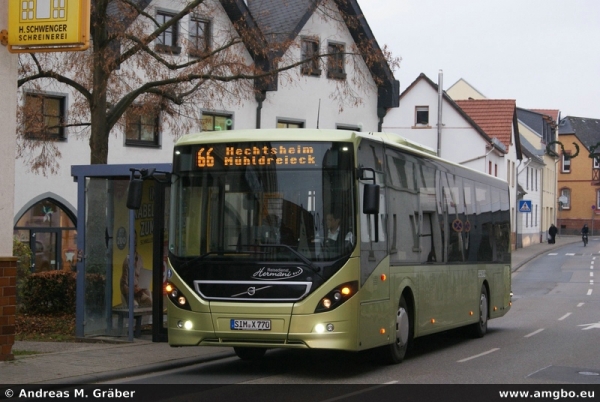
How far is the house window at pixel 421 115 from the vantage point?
61.0 meters

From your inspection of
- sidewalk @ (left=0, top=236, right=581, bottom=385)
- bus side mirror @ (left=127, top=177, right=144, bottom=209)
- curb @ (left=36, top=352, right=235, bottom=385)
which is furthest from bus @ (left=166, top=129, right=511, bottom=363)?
sidewalk @ (left=0, top=236, right=581, bottom=385)

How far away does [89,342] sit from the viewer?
16391 millimetres

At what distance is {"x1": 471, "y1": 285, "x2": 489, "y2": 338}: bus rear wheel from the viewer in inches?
765

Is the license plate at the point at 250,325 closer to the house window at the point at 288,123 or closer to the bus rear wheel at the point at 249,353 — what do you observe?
the bus rear wheel at the point at 249,353

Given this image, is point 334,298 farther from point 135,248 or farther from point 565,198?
point 565,198

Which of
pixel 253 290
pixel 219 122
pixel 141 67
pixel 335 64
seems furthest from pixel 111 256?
pixel 219 122

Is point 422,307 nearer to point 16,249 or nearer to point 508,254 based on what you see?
point 508,254

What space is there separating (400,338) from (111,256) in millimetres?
5414

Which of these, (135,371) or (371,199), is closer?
(371,199)

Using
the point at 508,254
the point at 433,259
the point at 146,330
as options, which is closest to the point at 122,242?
the point at 146,330

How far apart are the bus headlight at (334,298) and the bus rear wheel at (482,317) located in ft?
25.2

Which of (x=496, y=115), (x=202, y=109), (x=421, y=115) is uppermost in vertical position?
(x=496, y=115)

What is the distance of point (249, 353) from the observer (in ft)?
47.6

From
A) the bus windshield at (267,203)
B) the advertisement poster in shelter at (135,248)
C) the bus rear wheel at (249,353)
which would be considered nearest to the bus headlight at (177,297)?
the bus windshield at (267,203)
